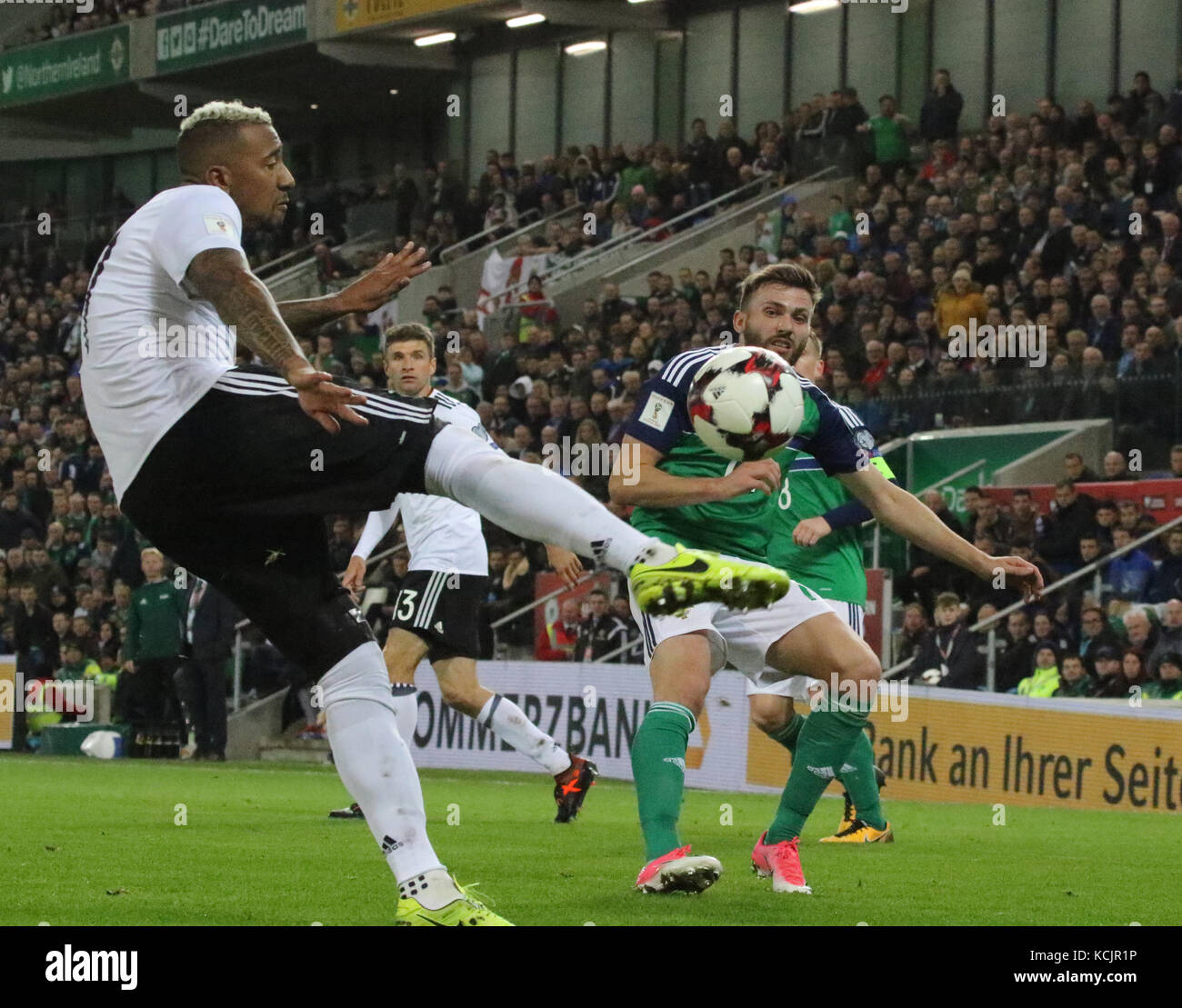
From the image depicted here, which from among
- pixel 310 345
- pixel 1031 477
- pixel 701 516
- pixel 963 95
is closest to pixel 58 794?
pixel 701 516

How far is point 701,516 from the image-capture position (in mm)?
6996

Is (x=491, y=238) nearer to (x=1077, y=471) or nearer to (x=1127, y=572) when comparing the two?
(x=1077, y=471)

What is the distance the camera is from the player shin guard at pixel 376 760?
5426 mm

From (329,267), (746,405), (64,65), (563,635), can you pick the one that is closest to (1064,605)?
(563,635)

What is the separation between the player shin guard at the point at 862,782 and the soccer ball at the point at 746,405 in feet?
10.5

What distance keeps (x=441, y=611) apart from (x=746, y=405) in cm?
568

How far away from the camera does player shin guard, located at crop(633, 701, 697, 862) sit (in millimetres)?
6488

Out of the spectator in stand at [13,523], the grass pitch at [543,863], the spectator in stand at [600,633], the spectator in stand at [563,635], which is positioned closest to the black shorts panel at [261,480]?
the grass pitch at [543,863]

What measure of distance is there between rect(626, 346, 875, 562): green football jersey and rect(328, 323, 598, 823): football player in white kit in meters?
3.68

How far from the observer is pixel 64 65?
37625mm

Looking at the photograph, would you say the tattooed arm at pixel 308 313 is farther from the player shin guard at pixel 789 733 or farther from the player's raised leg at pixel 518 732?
the player's raised leg at pixel 518 732

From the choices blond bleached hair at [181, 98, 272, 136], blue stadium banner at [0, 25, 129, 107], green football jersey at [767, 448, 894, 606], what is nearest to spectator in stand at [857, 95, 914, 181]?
green football jersey at [767, 448, 894, 606]

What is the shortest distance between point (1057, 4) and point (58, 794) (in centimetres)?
1878

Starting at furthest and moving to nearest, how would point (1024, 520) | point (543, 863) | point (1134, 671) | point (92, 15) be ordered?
point (92, 15)
point (1024, 520)
point (1134, 671)
point (543, 863)
